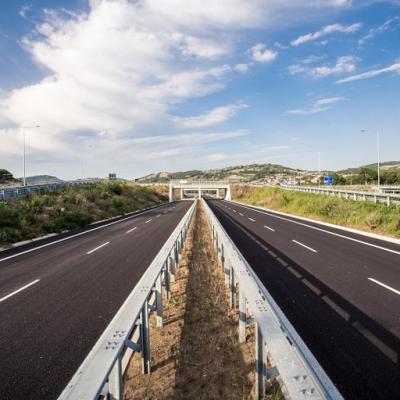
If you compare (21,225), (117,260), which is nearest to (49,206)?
(21,225)

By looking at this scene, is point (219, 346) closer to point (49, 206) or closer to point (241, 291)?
point (241, 291)

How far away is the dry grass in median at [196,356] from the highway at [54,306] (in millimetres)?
1011

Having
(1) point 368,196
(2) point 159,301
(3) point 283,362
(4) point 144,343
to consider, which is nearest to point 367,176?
(1) point 368,196

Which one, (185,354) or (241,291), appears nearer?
(185,354)

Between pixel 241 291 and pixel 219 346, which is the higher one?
pixel 241 291

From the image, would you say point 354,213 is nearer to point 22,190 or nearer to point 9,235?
point 9,235

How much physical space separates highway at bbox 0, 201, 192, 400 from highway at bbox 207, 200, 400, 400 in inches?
136

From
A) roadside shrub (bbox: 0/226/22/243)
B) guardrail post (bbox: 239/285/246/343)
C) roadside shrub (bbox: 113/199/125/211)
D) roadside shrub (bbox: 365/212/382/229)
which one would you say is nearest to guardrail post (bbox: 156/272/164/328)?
guardrail post (bbox: 239/285/246/343)

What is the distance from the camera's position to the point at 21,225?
16.8 meters

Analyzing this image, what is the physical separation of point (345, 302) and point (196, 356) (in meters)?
3.62

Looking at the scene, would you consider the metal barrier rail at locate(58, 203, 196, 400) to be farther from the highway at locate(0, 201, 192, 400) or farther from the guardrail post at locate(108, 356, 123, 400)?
the highway at locate(0, 201, 192, 400)

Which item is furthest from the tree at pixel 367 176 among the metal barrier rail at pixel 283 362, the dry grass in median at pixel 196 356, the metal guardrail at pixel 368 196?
the metal barrier rail at pixel 283 362

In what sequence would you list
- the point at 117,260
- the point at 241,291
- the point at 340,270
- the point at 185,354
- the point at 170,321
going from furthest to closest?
the point at 117,260, the point at 340,270, the point at 170,321, the point at 241,291, the point at 185,354

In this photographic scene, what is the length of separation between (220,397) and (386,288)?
18.0 ft
